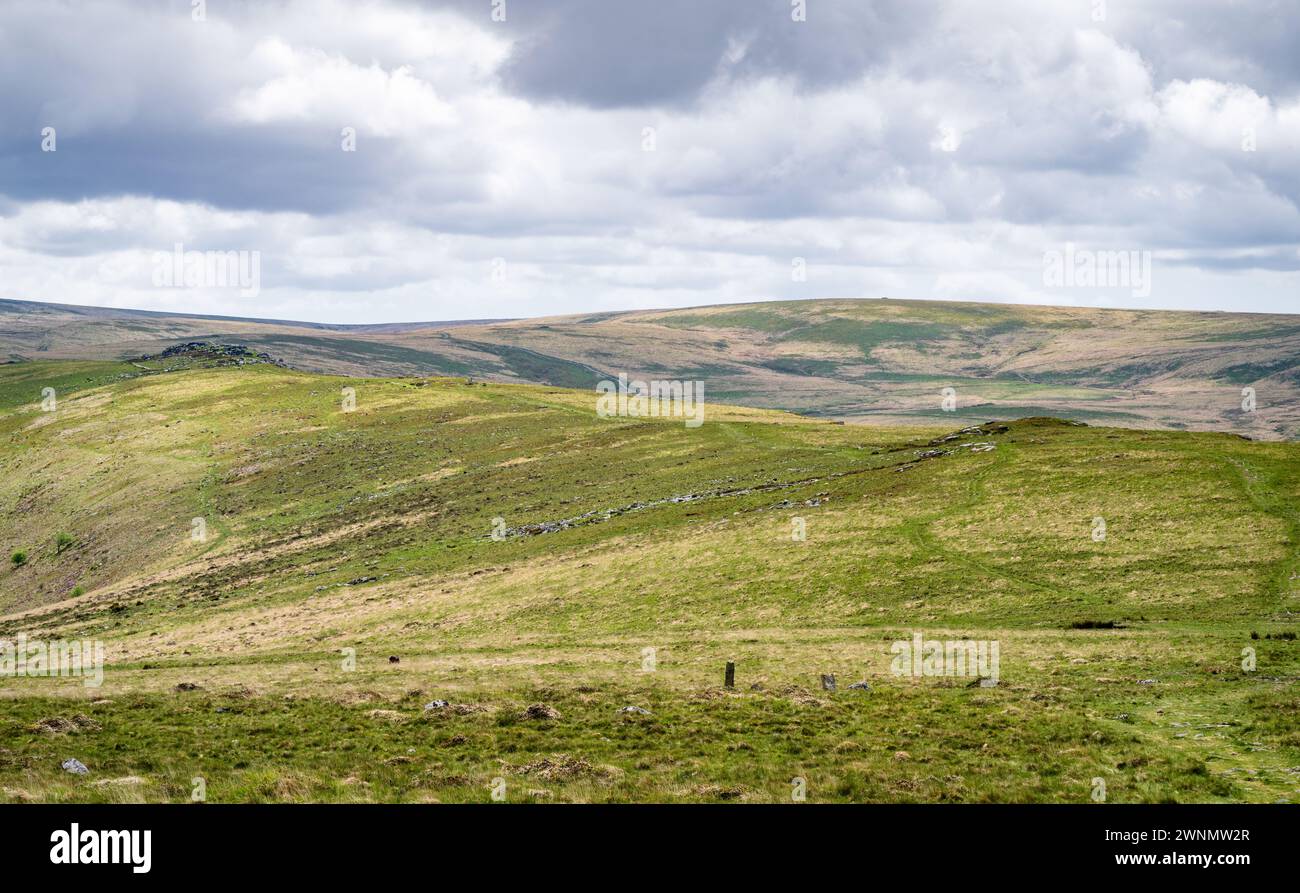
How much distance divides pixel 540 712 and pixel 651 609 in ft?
87.4

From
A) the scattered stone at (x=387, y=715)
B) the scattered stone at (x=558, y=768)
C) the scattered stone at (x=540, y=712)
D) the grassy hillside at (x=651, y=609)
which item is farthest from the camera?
the scattered stone at (x=540, y=712)

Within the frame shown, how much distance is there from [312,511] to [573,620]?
50.8 meters

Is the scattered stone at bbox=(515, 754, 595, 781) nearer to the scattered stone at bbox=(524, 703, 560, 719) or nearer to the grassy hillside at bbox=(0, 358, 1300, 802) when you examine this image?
the grassy hillside at bbox=(0, 358, 1300, 802)

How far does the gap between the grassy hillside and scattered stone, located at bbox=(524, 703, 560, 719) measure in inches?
10.2

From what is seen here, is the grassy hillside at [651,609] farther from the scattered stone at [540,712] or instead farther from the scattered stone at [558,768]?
the scattered stone at [540,712]

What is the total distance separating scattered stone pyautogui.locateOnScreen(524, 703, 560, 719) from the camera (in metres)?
29.0

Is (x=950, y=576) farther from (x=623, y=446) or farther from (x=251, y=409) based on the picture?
(x=251, y=409)

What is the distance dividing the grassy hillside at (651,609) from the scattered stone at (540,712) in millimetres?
260

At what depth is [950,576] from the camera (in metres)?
55.0

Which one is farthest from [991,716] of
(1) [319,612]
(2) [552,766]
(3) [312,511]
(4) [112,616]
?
(3) [312,511]

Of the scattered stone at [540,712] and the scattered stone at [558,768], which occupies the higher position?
the scattered stone at [558,768]

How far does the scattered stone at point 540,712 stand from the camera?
95.0 ft

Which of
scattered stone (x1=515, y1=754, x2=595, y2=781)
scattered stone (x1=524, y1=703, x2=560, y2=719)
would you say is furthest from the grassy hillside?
scattered stone (x1=524, y1=703, x2=560, y2=719)

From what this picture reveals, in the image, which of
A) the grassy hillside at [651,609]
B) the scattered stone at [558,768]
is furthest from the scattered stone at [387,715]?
the scattered stone at [558,768]
